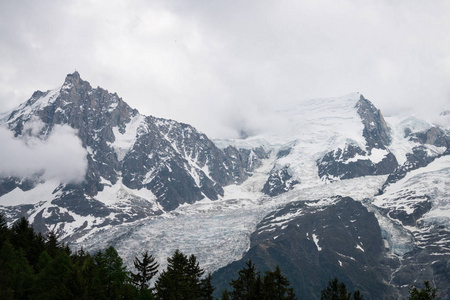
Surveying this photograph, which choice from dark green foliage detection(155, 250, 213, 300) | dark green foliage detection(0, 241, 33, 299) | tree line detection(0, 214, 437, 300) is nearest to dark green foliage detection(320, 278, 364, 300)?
tree line detection(0, 214, 437, 300)

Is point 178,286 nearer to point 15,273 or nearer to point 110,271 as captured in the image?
point 110,271

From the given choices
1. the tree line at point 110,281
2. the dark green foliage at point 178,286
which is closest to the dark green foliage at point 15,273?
the tree line at point 110,281

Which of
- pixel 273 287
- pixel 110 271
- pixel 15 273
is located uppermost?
pixel 15 273

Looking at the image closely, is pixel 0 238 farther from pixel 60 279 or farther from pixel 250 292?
pixel 250 292

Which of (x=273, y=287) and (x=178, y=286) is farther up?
(x=178, y=286)

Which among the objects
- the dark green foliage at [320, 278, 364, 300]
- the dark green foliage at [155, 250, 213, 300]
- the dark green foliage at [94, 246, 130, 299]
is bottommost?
the dark green foliage at [320, 278, 364, 300]

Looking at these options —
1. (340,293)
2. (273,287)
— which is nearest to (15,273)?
(273,287)

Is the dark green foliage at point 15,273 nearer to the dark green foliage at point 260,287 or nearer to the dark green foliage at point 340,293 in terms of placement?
the dark green foliage at point 260,287

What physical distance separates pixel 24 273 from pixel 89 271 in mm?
15341

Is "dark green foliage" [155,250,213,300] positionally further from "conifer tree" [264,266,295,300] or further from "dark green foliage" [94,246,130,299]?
"conifer tree" [264,266,295,300]

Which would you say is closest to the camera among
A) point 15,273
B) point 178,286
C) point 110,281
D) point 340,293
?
point 15,273

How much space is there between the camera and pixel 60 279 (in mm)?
55438

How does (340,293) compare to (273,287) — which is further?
(340,293)

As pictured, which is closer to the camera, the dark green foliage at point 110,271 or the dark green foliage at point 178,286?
the dark green foliage at point 178,286
